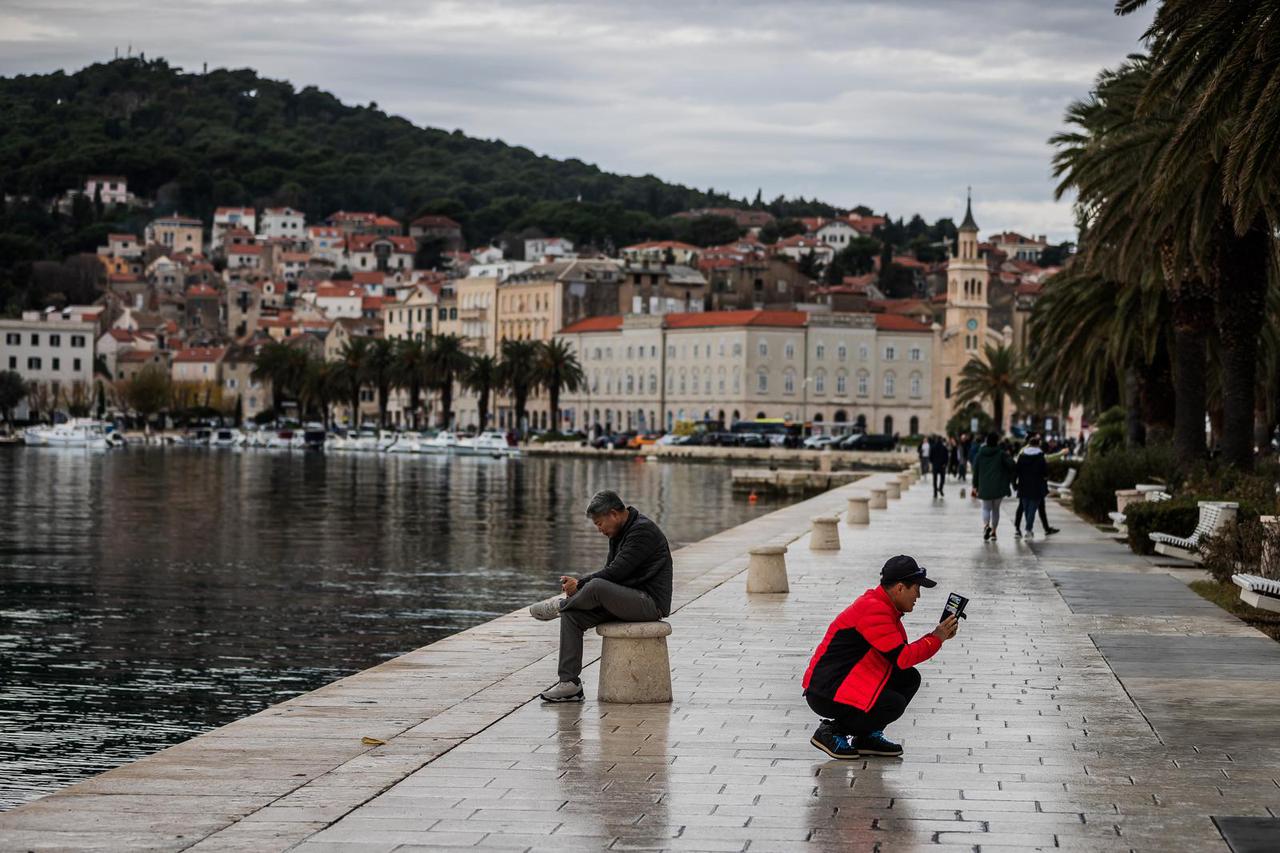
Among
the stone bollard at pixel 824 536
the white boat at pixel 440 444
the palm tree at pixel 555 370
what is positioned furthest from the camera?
the palm tree at pixel 555 370

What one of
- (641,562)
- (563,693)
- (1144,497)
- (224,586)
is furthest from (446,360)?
(641,562)

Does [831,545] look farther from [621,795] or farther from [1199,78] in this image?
[621,795]

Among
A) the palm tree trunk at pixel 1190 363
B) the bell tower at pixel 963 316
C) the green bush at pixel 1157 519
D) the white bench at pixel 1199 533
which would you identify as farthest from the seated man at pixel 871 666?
the bell tower at pixel 963 316

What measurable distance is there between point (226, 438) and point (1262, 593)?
14773 cm

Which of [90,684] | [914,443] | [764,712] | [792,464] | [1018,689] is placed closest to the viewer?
[764,712]

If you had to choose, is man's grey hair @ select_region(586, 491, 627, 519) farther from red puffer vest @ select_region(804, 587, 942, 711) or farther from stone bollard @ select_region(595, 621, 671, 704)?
red puffer vest @ select_region(804, 587, 942, 711)

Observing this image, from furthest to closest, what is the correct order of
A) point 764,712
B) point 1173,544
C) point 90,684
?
point 1173,544
point 90,684
point 764,712

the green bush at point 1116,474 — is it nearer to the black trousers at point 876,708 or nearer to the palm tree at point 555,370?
the black trousers at point 876,708

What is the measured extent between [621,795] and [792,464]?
9893cm

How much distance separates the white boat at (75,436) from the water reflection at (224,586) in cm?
6969

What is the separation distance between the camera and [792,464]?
108 metres

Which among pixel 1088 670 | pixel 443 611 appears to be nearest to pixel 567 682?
pixel 1088 670

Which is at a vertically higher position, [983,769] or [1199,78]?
[1199,78]

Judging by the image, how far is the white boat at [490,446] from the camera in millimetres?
126125
